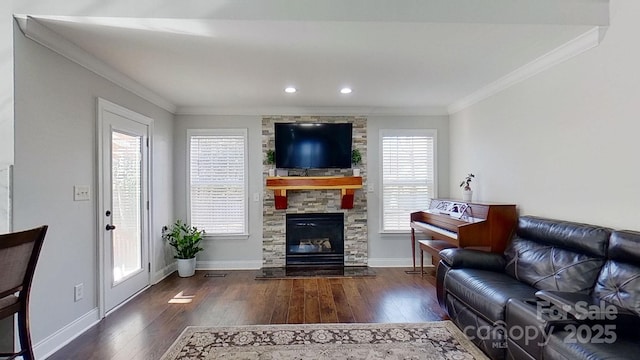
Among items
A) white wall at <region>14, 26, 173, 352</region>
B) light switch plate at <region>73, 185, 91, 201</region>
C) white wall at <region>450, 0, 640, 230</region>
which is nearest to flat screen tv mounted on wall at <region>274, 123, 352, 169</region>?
white wall at <region>450, 0, 640, 230</region>

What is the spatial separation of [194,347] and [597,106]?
3619 millimetres

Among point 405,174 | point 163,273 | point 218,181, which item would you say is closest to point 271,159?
point 218,181

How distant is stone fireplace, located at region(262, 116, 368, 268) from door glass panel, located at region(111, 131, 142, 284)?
170 cm

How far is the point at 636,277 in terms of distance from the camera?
6.49 ft

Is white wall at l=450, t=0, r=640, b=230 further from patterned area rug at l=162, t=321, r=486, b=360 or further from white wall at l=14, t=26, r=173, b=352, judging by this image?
white wall at l=14, t=26, r=173, b=352

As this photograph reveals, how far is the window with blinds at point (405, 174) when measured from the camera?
197 inches

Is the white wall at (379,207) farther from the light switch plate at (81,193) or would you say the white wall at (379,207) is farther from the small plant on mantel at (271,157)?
the light switch plate at (81,193)

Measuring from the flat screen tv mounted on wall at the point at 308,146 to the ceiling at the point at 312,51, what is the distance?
0.73 metres

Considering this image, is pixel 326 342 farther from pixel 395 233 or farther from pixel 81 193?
pixel 395 233

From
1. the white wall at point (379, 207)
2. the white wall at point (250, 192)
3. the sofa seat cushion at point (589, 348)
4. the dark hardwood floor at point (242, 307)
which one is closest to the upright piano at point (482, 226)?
the dark hardwood floor at point (242, 307)

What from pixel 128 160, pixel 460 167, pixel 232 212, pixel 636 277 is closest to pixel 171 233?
pixel 232 212

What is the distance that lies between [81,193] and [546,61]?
14.1ft

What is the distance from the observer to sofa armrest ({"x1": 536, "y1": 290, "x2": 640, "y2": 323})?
1771 millimetres

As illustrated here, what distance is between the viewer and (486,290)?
8.04ft
